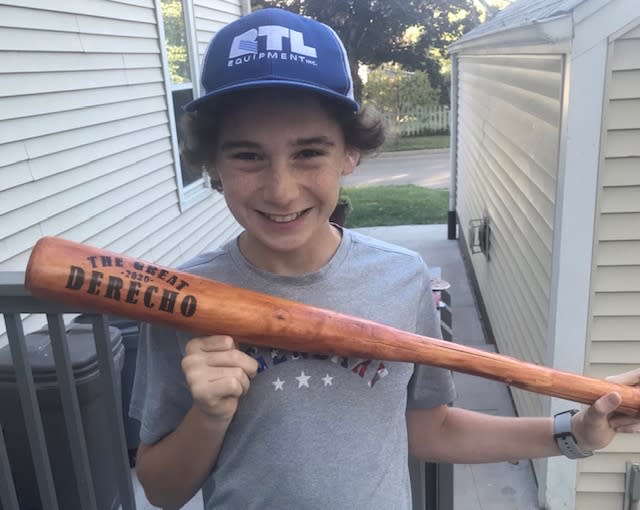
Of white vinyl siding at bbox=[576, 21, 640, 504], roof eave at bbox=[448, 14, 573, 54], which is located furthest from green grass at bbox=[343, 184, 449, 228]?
white vinyl siding at bbox=[576, 21, 640, 504]

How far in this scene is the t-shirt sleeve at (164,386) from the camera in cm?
124

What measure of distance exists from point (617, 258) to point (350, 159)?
91.4 inches

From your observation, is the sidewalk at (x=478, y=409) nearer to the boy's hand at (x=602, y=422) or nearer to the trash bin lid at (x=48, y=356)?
the trash bin lid at (x=48, y=356)

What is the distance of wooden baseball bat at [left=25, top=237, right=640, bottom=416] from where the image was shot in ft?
3.24

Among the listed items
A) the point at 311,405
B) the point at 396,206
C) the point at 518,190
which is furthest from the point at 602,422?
the point at 396,206

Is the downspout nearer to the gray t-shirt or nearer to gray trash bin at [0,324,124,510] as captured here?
gray trash bin at [0,324,124,510]

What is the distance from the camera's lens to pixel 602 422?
134cm

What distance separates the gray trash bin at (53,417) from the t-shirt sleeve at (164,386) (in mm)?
1634

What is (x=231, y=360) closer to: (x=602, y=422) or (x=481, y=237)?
(x=602, y=422)

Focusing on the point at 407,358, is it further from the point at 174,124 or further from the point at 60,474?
the point at 174,124

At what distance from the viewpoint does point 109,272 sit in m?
1.01

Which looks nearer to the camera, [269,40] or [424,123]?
[269,40]

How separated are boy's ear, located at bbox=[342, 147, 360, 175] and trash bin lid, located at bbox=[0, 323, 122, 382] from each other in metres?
1.81

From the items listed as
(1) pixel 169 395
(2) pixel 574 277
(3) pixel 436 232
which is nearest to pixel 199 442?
(1) pixel 169 395
